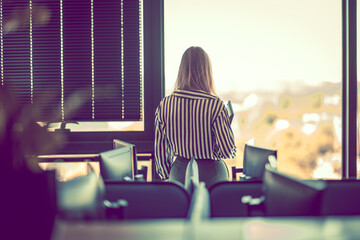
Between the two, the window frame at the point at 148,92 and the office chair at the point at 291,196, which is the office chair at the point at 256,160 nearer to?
the office chair at the point at 291,196

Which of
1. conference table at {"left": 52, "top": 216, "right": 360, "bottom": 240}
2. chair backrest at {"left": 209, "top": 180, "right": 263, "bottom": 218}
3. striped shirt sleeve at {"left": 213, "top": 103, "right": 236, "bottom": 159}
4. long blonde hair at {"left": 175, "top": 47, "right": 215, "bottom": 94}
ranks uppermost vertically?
long blonde hair at {"left": 175, "top": 47, "right": 215, "bottom": 94}

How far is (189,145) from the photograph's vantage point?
6.26 feet

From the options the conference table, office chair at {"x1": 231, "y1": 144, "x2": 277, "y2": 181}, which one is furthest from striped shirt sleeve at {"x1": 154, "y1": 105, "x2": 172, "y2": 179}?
the conference table

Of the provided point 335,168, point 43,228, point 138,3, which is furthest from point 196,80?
point 335,168

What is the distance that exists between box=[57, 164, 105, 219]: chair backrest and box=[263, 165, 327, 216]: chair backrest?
46 centimetres

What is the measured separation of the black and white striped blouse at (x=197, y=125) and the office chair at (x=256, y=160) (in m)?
0.51

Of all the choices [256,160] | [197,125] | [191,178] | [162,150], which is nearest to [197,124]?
[197,125]

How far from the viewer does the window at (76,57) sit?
2803 millimetres

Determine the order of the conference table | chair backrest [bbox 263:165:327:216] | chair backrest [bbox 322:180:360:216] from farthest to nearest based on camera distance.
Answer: chair backrest [bbox 322:180:360:216]
chair backrest [bbox 263:165:327:216]
the conference table

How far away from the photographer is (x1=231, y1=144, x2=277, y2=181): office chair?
3.97ft

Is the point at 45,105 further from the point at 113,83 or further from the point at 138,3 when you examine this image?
the point at 138,3

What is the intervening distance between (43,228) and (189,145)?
1.31 metres

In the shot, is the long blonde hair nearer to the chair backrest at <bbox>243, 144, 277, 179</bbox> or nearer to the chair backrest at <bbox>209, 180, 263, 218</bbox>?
the chair backrest at <bbox>243, 144, 277, 179</bbox>

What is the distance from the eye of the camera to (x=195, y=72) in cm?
198
